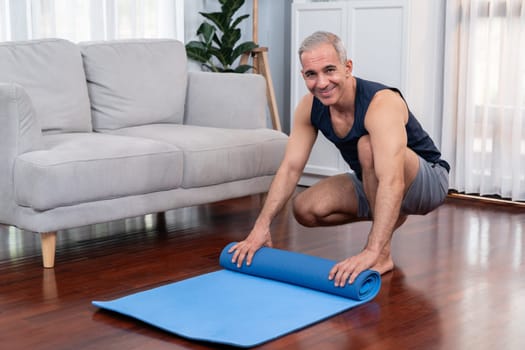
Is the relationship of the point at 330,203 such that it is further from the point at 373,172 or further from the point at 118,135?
the point at 118,135

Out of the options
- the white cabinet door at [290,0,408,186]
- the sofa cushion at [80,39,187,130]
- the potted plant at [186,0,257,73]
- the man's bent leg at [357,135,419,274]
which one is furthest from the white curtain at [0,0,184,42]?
the man's bent leg at [357,135,419,274]

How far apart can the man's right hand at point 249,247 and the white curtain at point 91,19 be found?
2.05 metres

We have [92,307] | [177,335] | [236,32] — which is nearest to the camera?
[177,335]

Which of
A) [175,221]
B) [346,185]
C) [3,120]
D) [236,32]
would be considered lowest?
[175,221]

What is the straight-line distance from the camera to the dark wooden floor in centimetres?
226

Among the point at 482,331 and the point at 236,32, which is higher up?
the point at 236,32

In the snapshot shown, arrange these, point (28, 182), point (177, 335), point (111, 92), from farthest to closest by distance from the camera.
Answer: point (111, 92) → point (28, 182) → point (177, 335)

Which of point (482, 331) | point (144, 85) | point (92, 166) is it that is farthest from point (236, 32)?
Answer: point (482, 331)

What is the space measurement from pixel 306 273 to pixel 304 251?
68 cm

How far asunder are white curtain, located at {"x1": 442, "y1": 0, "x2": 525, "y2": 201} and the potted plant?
4.15ft

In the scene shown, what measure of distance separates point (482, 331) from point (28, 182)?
5.36 feet

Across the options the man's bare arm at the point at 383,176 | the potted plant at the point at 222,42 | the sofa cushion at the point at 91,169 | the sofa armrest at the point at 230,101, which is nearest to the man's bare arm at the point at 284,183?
the man's bare arm at the point at 383,176

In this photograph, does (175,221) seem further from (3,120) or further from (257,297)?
(257,297)

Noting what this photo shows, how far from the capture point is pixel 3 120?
2.99m
